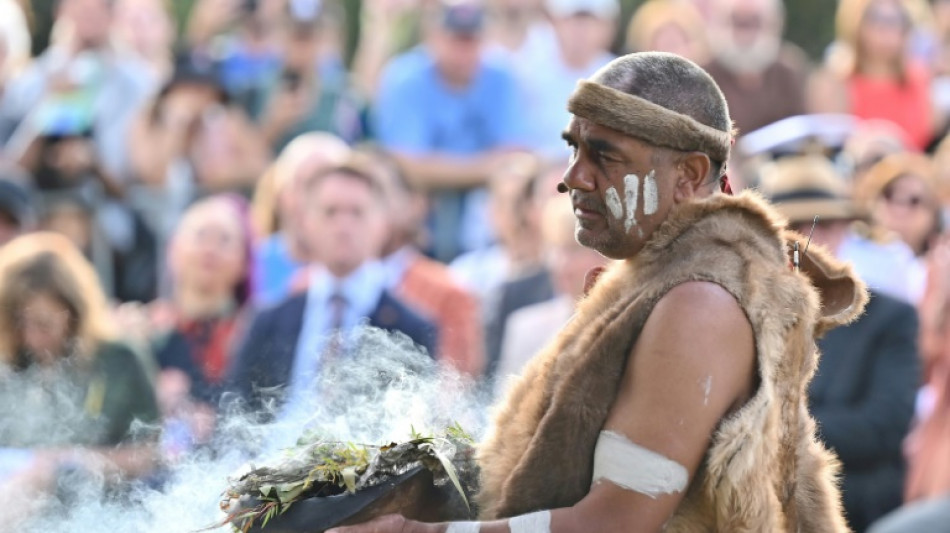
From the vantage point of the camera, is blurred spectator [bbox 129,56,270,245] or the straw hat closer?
the straw hat

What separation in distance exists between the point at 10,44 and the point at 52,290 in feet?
15.2

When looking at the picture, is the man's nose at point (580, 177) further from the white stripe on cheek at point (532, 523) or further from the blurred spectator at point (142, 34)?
the blurred spectator at point (142, 34)

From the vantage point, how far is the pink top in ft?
33.2

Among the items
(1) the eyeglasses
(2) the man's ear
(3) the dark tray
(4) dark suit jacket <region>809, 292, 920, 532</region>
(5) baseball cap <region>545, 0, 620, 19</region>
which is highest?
(2) the man's ear

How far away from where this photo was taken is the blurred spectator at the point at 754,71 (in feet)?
32.3

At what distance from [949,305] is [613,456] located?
4310 millimetres

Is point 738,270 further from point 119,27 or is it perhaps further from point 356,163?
point 119,27

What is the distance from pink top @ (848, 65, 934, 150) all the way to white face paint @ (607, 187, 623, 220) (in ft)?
22.1

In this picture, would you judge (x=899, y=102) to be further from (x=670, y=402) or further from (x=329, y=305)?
(x=670, y=402)

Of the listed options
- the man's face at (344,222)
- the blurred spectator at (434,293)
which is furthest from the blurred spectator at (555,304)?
the man's face at (344,222)

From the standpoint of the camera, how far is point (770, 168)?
27.2 feet

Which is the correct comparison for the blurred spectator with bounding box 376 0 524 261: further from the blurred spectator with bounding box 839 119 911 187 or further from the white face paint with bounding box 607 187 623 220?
the white face paint with bounding box 607 187 623 220

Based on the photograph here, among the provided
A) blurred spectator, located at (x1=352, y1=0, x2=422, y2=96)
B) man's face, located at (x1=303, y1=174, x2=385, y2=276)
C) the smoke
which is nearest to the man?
the smoke

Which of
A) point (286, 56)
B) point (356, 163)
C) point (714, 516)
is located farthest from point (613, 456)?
point (286, 56)
